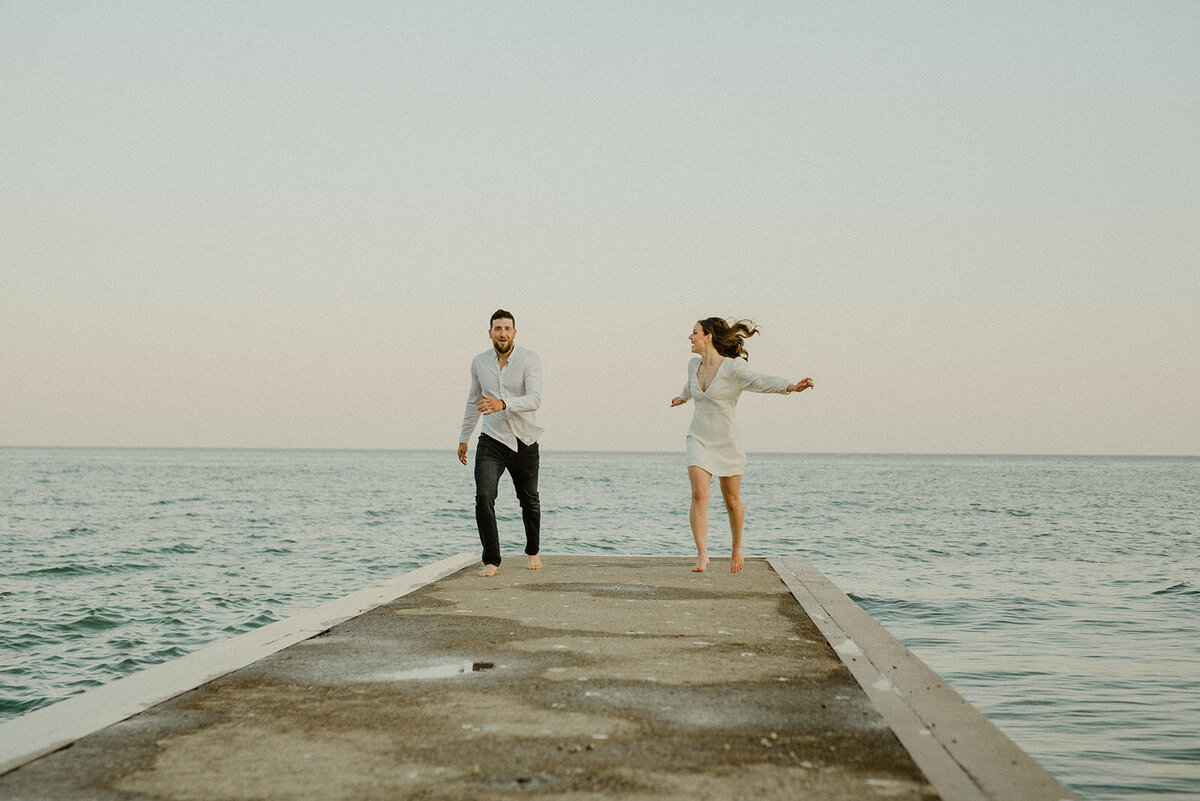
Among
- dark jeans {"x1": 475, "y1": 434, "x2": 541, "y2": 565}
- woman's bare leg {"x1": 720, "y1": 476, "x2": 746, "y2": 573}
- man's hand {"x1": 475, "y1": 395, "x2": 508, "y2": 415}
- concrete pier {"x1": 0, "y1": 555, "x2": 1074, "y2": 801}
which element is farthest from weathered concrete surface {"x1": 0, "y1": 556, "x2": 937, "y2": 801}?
woman's bare leg {"x1": 720, "y1": 476, "x2": 746, "y2": 573}

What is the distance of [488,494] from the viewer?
872 cm

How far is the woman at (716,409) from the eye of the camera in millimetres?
9031

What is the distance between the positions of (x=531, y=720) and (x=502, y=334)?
16.6ft

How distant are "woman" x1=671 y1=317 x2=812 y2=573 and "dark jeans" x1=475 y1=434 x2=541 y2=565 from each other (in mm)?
1471

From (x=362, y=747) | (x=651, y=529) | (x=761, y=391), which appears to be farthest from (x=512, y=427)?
(x=651, y=529)

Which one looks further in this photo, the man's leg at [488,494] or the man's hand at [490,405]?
the man's leg at [488,494]

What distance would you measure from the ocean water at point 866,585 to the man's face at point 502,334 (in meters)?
2.43

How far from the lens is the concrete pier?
3271 mm

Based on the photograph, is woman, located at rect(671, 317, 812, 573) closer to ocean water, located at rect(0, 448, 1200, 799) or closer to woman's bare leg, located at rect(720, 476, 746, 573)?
woman's bare leg, located at rect(720, 476, 746, 573)

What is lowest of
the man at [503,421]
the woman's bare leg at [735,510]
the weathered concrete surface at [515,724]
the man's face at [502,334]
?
the weathered concrete surface at [515,724]

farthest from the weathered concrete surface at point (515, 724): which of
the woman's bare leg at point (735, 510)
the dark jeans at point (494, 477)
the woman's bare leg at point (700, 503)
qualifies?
the woman's bare leg at point (735, 510)

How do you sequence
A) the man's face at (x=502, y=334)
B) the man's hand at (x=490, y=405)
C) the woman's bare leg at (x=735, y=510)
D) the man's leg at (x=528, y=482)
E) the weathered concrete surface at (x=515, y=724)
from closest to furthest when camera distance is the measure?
the weathered concrete surface at (x=515, y=724), the man's hand at (x=490, y=405), the man's face at (x=502, y=334), the man's leg at (x=528, y=482), the woman's bare leg at (x=735, y=510)

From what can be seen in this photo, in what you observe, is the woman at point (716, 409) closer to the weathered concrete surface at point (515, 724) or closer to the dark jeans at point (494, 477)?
the dark jeans at point (494, 477)

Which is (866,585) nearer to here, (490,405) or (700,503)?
(700,503)
